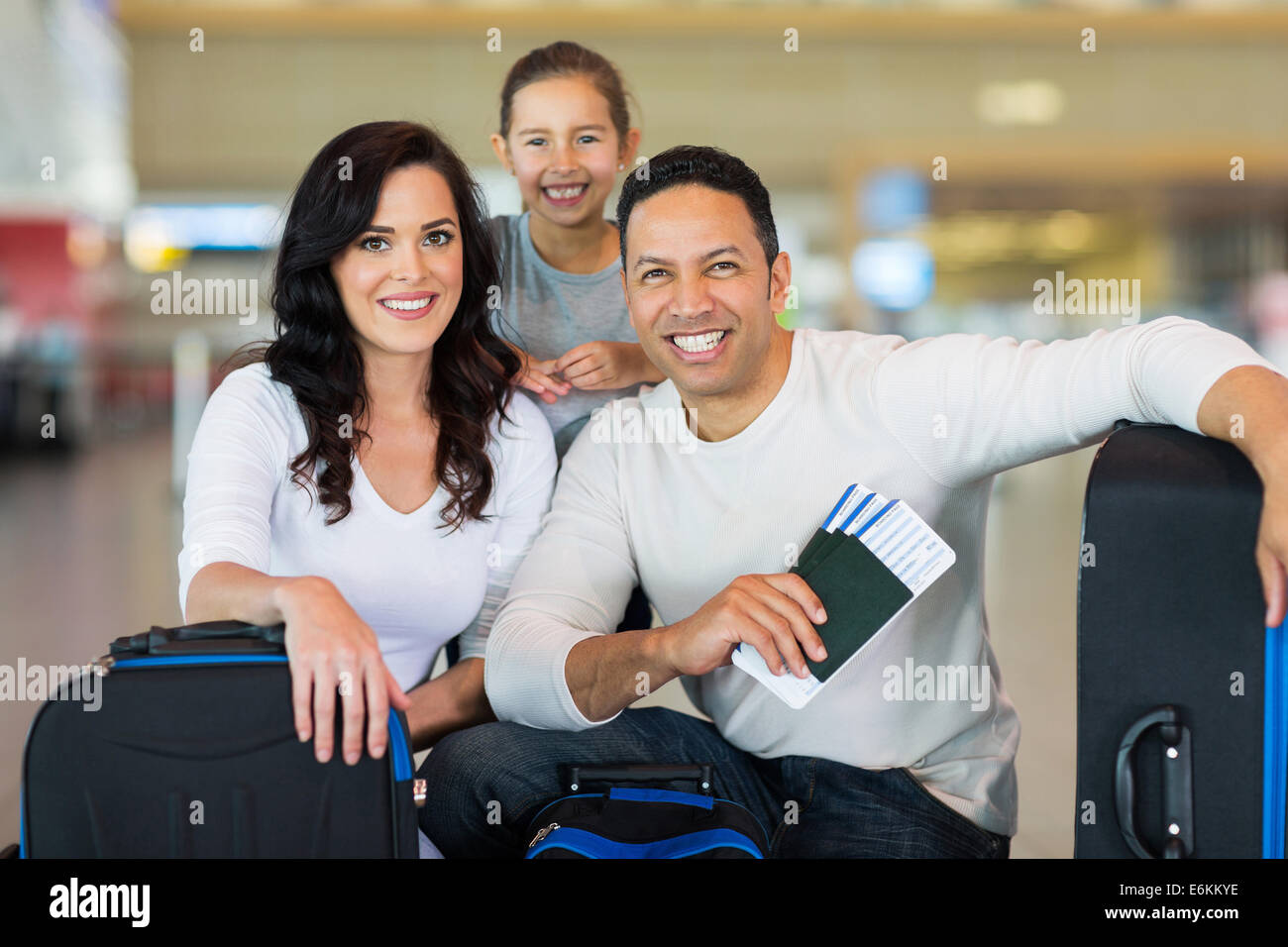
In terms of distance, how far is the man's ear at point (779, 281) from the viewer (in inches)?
72.9

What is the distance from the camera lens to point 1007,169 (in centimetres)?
1164

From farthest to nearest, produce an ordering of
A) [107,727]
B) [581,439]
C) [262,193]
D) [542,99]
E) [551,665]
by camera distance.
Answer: [262,193] < [542,99] < [581,439] < [551,665] < [107,727]

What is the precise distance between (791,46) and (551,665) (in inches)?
396

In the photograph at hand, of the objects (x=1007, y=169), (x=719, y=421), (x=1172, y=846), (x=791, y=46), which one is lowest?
(x=1172, y=846)

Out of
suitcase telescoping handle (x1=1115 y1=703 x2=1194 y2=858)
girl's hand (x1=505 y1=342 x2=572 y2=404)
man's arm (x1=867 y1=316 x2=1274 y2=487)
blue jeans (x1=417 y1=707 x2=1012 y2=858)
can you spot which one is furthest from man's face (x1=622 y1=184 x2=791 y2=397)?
suitcase telescoping handle (x1=1115 y1=703 x2=1194 y2=858)

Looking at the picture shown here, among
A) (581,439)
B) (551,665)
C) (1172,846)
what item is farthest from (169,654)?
(1172,846)

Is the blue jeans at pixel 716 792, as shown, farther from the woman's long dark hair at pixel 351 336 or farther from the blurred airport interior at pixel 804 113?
the blurred airport interior at pixel 804 113

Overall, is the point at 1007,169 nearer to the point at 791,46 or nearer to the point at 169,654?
the point at 791,46

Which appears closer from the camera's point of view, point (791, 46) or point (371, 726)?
point (371, 726)

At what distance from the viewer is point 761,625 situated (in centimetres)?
142

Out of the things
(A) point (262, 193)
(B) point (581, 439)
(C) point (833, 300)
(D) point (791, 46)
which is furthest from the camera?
(C) point (833, 300)

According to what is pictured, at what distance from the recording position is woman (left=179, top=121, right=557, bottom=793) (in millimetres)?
1764

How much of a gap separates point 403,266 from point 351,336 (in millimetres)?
179

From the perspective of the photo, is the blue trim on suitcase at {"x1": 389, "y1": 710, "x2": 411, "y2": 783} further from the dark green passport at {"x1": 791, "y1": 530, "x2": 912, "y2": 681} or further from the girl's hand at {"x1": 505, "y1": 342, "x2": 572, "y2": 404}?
the girl's hand at {"x1": 505, "y1": 342, "x2": 572, "y2": 404}
